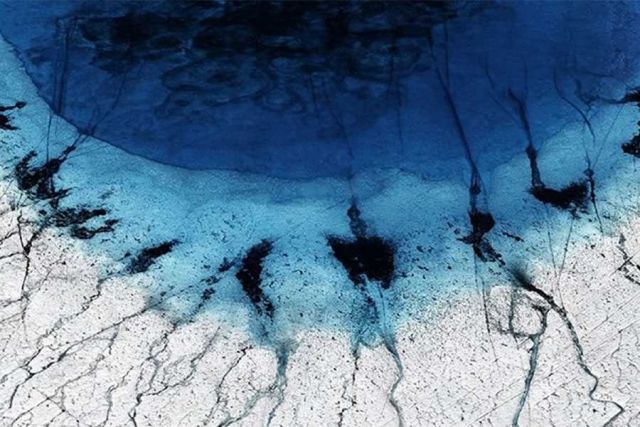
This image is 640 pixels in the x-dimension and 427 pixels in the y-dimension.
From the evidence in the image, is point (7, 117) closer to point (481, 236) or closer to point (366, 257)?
point (366, 257)

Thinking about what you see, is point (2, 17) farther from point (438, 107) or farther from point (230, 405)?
point (230, 405)

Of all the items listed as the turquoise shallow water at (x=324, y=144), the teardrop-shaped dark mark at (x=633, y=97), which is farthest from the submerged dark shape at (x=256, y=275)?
the teardrop-shaped dark mark at (x=633, y=97)

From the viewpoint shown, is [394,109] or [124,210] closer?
[124,210]

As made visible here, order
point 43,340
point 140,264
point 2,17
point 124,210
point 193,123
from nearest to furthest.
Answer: point 43,340, point 140,264, point 124,210, point 193,123, point 2,17

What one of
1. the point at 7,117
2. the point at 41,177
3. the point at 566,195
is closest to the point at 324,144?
the point at 566,195

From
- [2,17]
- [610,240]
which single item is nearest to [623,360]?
[610,240]

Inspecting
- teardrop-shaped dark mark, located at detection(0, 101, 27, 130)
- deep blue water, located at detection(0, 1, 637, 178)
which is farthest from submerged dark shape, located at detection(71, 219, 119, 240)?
teardrop-shaped dark mark, located at detection(0, 101, 27, 130)
